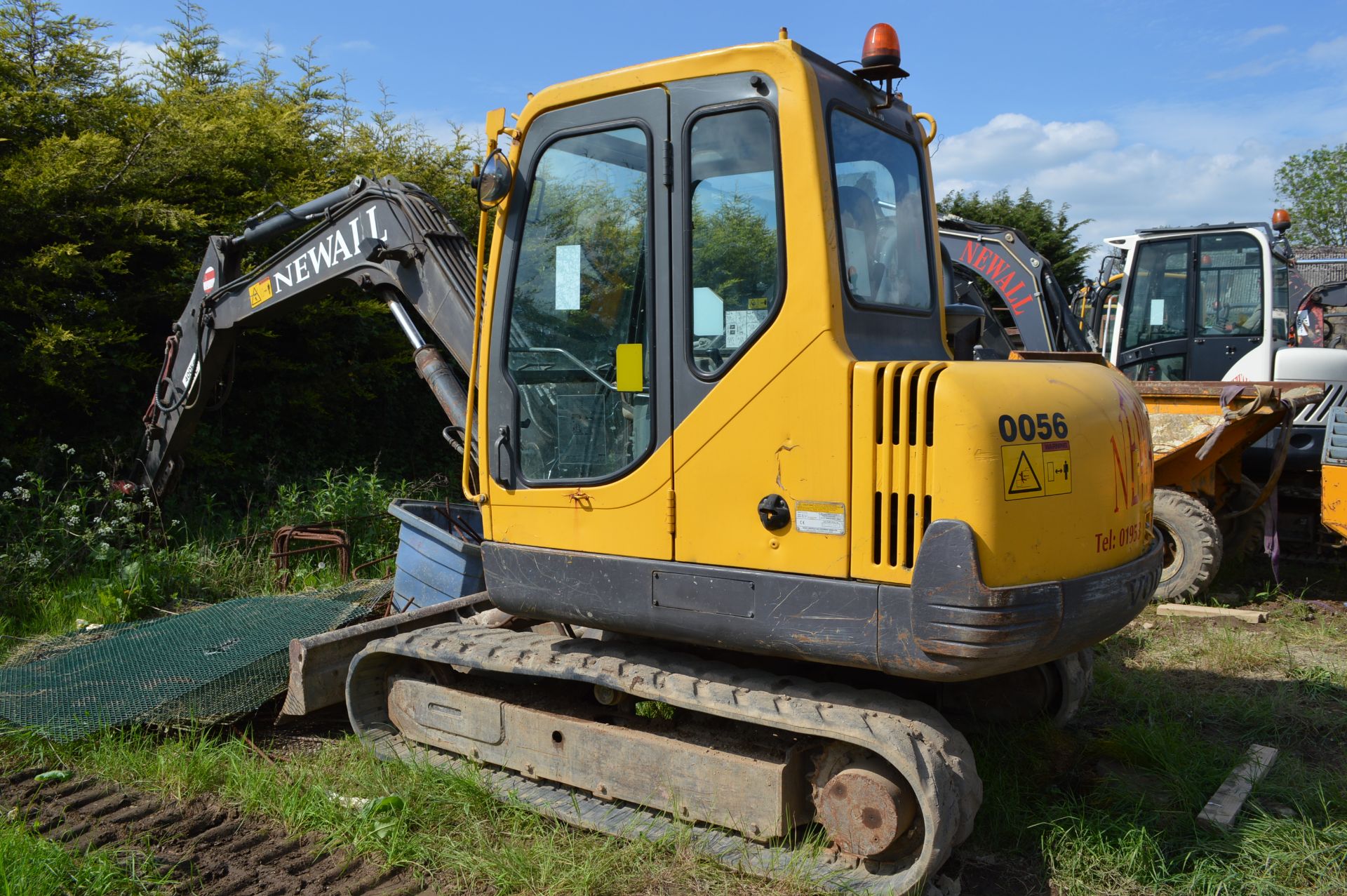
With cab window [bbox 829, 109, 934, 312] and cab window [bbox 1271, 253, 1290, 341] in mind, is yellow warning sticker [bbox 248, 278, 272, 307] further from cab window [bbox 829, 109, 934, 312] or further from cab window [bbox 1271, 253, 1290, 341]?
cab window [bbox 1271, 253, 1290, 341]

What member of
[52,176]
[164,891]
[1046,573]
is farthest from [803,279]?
[52,176]

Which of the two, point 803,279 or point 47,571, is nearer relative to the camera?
point 803,279

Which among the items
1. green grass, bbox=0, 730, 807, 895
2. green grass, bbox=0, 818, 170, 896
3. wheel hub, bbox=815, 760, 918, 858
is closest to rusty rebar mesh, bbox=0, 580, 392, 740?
green grass, bbox=0, 730, 807, 895

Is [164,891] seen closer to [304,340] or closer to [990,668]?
[990,668]

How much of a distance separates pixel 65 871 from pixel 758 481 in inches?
97.9

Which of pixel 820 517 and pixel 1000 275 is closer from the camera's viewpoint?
pixel 820 517

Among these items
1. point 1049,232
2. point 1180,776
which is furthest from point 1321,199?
point 1180,776

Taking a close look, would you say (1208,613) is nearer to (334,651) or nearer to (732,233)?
(732,233)

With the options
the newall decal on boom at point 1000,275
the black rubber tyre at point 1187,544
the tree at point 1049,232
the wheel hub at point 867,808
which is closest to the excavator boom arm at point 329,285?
the wheel hub at point 867,808

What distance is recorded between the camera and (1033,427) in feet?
9.71

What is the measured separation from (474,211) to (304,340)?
2.39m

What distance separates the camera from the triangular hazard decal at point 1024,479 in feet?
9.41

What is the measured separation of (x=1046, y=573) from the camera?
117 inches

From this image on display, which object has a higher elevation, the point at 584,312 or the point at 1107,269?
the point at 1107,269
